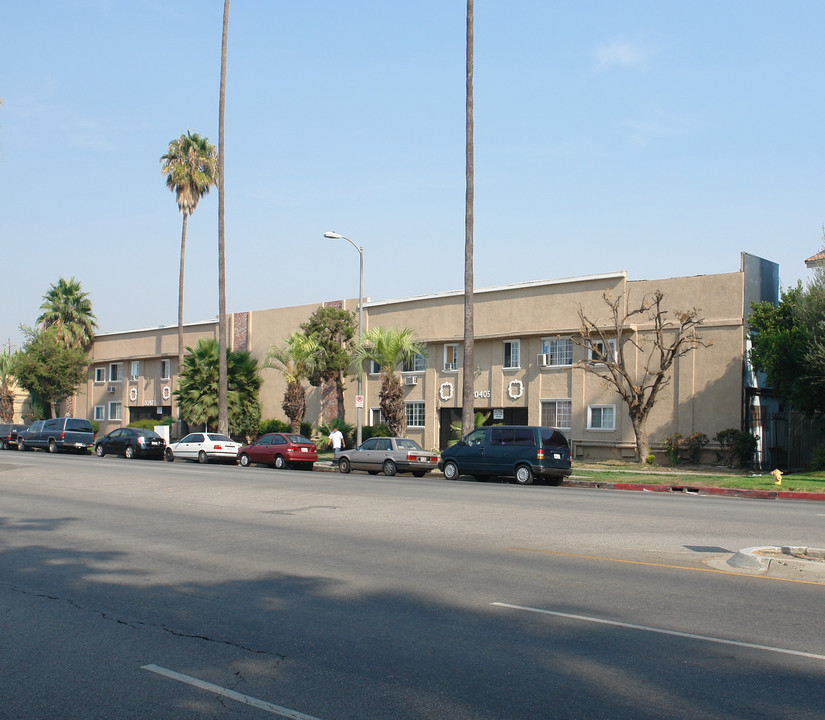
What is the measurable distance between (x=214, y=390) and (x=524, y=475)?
86.3ft

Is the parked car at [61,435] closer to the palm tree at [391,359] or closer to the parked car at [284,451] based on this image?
the parked car at [284,451]

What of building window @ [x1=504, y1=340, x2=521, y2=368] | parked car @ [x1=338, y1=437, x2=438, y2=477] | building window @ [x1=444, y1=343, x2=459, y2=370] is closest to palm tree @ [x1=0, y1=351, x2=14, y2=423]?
building window @ [x1=444, y1=343, x2=459, y2=370]

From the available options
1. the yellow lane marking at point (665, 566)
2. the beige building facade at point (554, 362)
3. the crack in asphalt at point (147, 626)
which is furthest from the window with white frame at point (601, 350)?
the crack in asphalt at point (147, 626)

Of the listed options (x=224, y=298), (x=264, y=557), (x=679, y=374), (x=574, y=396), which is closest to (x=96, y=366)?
(x=224, y=298)

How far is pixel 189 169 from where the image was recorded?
170 feet

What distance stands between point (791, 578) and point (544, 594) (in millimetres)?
3125

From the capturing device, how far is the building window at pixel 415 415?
41969 millimetres

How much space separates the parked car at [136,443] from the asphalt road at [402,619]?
25.5 m

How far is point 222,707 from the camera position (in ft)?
18.1

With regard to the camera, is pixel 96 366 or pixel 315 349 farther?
pixel 96 366

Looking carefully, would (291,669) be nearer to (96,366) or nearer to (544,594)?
(544,594)

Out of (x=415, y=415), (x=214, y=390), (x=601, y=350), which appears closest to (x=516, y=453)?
(x=601, y=350)

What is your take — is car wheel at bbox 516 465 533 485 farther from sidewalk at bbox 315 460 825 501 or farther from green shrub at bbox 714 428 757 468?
green shrub at bbox 714 428 757 468

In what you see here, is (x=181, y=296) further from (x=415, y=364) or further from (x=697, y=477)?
(x=697, y=477)
